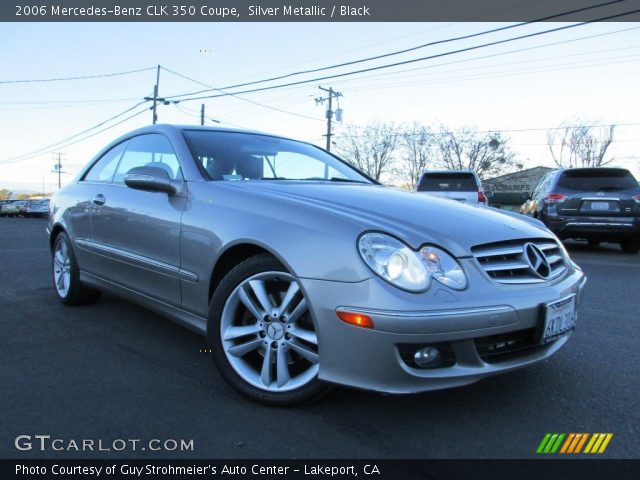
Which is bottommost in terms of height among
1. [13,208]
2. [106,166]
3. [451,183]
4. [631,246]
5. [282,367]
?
[13,208]

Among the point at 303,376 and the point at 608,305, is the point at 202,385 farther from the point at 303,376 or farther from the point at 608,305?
the point at 608,305

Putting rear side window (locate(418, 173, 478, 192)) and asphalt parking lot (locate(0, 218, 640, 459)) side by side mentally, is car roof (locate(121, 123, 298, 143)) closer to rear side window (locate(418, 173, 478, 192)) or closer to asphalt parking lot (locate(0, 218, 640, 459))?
asphalt parking lot (locate(0, 218, 640, 459))

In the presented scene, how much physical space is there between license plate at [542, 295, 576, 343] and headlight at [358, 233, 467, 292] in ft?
1.50

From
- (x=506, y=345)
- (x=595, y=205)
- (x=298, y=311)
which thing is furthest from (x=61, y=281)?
(x=595, y=205)

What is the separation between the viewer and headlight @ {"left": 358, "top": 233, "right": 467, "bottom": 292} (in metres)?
2.02

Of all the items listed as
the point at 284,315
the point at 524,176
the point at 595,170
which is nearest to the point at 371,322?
the point at 284,315

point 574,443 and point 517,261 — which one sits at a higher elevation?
point 517,261

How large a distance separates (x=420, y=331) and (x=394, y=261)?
305mm

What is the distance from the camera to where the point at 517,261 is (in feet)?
7.68

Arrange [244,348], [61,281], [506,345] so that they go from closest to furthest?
[506,345]
[244,348]
[61,281]

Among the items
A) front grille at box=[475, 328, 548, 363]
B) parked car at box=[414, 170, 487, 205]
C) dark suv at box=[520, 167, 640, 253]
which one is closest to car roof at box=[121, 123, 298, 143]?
front grille at box=[475, 328, 548, 363]

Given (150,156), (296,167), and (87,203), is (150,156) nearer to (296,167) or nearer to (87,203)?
(87,203)

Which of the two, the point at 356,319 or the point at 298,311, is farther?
the point at 298,311

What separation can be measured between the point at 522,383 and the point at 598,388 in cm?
39
